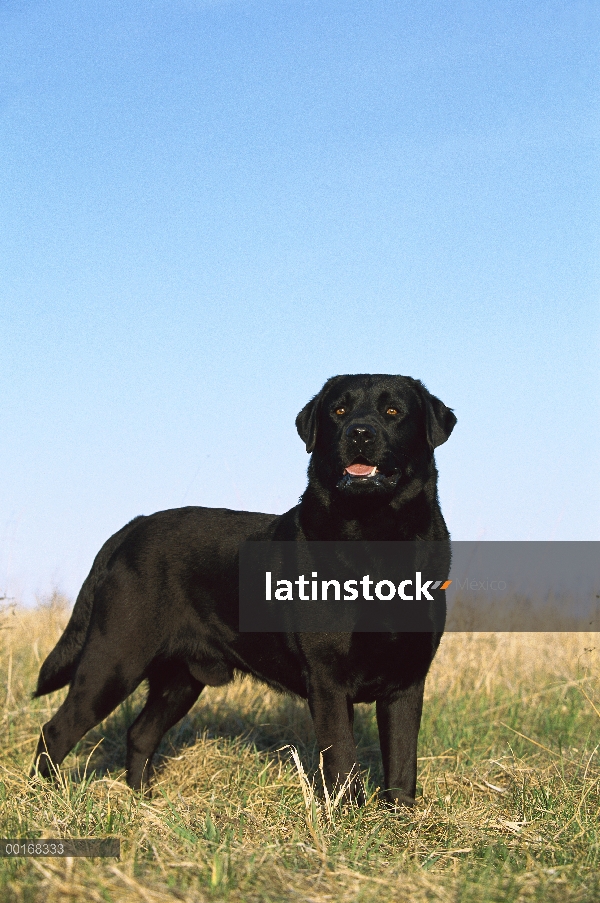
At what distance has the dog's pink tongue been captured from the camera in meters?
3.59

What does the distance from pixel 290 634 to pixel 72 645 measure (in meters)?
1.23

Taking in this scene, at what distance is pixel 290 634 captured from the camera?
365 cm

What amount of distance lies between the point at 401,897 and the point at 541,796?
57.3 inches

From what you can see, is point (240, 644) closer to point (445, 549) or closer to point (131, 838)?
point (445, 549)

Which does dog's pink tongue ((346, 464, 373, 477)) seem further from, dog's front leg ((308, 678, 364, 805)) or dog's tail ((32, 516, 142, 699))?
dog's tail ((32, 516, 142, 699))

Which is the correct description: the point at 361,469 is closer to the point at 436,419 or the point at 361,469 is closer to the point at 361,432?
the point at 361,432

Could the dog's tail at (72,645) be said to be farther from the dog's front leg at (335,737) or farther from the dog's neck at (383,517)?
the dog's front leg at (335,737)

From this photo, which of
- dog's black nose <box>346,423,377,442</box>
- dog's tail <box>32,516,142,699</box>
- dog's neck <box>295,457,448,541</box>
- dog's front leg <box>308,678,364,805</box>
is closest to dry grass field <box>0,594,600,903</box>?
dog's front leg <box>308,678,364,805</box>

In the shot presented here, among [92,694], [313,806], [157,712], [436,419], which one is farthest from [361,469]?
[157,712]

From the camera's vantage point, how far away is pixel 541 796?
11.3ft

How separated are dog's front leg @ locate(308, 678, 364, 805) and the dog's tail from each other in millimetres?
1345

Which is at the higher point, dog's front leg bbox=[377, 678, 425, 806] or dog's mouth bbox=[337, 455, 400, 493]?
dog's mouth bbox=[337, 455, 400, 493]

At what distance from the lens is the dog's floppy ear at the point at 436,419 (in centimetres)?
383

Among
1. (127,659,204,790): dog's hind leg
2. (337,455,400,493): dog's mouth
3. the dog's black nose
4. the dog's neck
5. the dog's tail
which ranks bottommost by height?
(127,659,204,790): dog's hind leg
